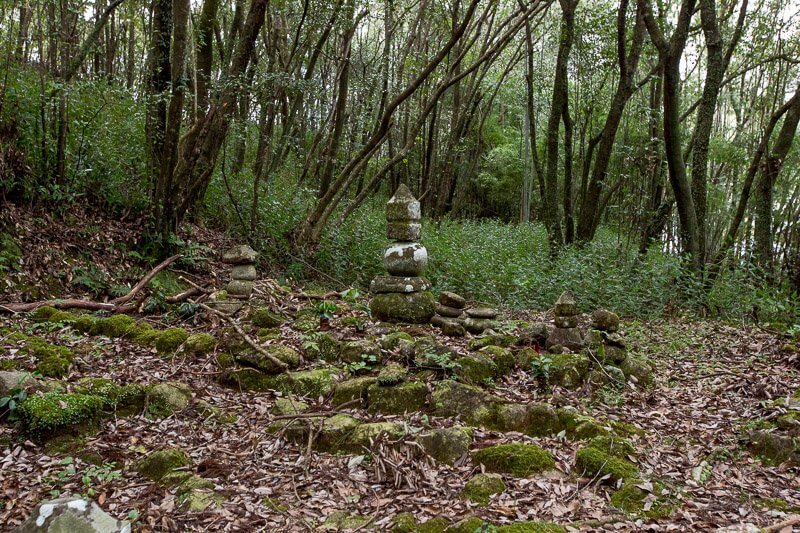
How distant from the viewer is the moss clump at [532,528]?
286 centimetres

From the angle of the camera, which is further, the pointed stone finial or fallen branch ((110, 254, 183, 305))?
fallen branch ((110, 254, 183, 305))

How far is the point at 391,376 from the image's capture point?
4598 mm

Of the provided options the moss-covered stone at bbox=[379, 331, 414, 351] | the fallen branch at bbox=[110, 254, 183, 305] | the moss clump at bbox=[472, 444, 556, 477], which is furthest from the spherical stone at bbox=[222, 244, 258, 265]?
the moss clump at bbox=[472, 444, 556, 477]

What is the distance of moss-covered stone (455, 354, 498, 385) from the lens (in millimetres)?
4910

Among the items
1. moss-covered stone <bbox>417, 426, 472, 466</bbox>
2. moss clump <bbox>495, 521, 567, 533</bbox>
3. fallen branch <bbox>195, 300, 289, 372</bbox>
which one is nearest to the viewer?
moss clump <bbox>495, 521, 567, 533</bbox>

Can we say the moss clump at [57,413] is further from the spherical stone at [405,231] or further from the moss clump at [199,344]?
the spherical stone at [405,231]

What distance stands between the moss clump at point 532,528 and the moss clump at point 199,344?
361cm

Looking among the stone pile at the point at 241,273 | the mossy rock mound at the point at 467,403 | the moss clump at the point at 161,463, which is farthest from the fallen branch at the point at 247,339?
the mossy rock mound at the point at 467,403

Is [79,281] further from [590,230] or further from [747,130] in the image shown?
[747,130]

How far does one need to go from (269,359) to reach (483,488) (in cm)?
255

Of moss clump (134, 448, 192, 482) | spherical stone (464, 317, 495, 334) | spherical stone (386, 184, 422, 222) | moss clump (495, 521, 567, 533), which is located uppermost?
spherical stone (386, 184, 422, 222)

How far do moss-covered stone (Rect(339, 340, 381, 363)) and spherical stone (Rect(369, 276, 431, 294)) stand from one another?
42.5 inches

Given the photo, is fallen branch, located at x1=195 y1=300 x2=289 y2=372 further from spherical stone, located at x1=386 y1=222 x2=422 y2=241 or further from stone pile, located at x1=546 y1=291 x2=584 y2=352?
stone pile, located at x1=546 y1=291 x2=584 y2=352

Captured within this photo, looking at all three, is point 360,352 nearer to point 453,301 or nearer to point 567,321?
point 453,301
